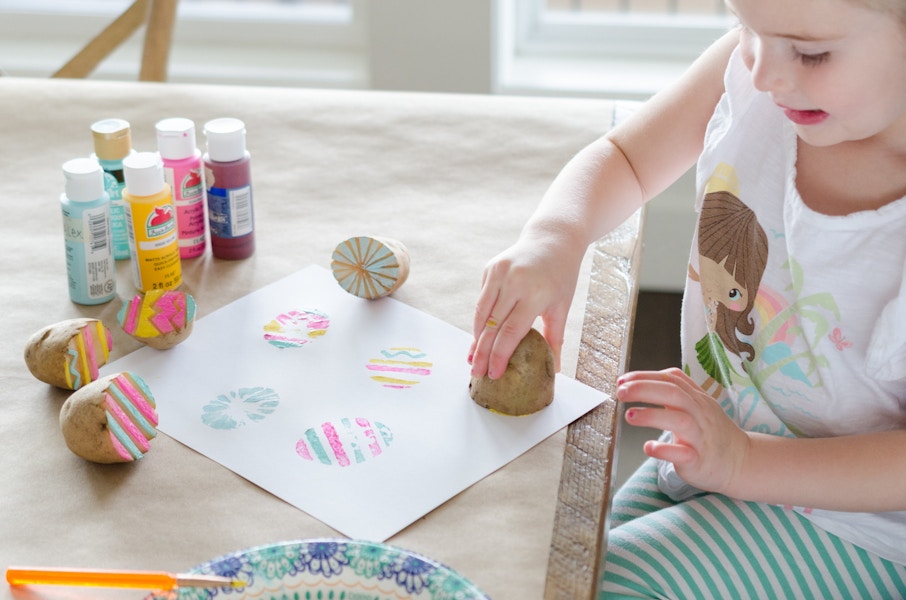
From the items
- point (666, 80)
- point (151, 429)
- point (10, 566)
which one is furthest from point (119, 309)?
point (666, 80)

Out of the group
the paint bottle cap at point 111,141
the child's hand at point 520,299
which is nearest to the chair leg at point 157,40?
the paint bottle cap at point 111,141

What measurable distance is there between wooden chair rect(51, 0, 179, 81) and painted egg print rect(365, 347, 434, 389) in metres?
0.75

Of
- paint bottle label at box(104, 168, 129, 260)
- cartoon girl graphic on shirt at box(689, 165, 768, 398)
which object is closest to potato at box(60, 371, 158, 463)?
paint bottle label at box(104, 168, 129, 260)

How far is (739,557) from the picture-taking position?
82 cm

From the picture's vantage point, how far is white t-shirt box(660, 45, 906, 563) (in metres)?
0.80

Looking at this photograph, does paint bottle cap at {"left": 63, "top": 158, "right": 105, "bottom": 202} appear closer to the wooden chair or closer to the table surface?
the table surface

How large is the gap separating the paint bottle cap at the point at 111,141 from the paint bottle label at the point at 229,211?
8 cm

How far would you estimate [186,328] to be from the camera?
82 centimetres

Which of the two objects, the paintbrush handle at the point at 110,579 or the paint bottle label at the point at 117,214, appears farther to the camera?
the paint bottle label at the point at 117,214

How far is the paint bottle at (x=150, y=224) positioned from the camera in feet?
2.79

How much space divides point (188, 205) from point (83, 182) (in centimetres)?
11

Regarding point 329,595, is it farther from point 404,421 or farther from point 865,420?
point 865,420

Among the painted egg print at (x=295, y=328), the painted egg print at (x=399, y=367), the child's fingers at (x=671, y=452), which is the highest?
the painted egg print at (x=295, y=328)

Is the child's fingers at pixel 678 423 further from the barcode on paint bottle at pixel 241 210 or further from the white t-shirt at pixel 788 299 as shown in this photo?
the barcode on paint bottle at pixel 241 210
